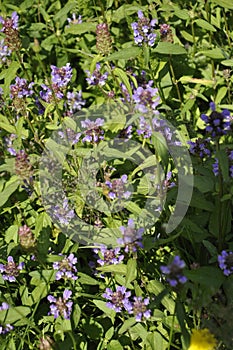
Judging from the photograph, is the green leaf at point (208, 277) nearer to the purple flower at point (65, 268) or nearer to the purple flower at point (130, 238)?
the purple flower at point (130, 238)

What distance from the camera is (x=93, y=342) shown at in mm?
3186

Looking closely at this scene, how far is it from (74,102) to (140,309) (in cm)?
165

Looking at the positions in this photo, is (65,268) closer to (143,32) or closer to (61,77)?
(61,77)

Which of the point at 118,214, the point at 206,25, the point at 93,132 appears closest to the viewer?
the point at 118,214

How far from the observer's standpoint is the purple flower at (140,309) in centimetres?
284

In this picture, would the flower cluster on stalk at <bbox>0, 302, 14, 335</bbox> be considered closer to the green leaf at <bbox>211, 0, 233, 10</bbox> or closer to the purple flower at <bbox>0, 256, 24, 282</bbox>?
the purple flower at <bbox>0, 256, 24, 282</bbox>

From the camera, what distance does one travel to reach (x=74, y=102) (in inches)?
155

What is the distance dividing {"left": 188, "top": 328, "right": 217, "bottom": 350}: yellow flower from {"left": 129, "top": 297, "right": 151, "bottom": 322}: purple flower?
273mm

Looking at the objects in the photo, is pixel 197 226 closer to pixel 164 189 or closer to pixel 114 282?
pixel 164 189

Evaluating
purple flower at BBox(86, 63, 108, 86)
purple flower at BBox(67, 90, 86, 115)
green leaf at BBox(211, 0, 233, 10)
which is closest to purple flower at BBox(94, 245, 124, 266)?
purple flower at BBox(67, 90, 86, 115)

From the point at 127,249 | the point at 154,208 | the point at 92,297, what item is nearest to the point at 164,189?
the point at 154,208

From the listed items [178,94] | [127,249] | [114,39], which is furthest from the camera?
[114,39]

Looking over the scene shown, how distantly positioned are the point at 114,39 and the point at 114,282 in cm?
208

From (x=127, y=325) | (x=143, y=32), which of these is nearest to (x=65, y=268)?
(x=127, y=325)
